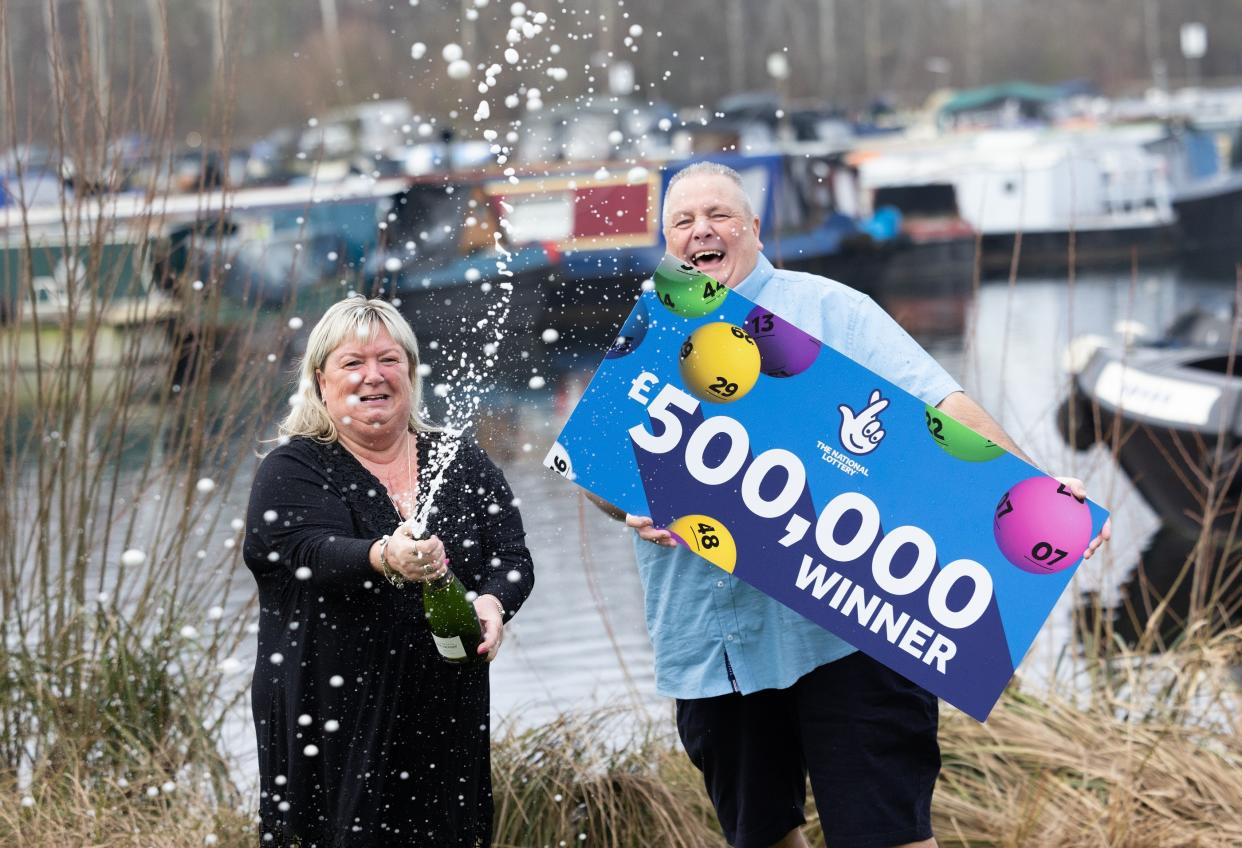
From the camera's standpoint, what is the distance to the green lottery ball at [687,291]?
348cm

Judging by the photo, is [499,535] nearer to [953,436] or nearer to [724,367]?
[724,367]

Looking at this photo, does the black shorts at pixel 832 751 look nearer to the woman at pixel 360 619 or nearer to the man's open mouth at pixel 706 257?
the woman at pixel 360 619

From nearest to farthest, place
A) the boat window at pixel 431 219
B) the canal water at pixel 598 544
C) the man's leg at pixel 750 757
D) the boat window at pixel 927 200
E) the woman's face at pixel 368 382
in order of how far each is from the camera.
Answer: the woman's face at pixel 368 382
the man's leg at pixel 750 757
the canal water at pixel 598 544
the boat window at pixel 431 219
the boat window at pixel 927 200

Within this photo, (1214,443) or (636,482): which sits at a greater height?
(636,482)

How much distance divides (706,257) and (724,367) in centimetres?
25

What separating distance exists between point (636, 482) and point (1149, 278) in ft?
78.1

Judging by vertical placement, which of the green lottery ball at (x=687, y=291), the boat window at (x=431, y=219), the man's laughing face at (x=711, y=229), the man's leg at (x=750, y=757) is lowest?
the man's leg at (x=750, y=757)

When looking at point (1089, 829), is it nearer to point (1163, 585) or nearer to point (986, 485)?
point (986, 485)

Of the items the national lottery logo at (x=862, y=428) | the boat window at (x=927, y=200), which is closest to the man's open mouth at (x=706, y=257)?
the national lottery logo at (x=862, y=428)

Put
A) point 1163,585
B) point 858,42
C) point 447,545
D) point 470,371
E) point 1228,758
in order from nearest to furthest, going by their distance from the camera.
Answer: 1. point 447,545
2. point 470,371
3. point 1228,758
4. point 1163,585
5. point 858,42

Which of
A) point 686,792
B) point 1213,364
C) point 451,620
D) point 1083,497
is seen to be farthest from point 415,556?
point 1213,364

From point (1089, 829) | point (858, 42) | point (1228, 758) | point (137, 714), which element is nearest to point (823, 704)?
point (1089, 829)

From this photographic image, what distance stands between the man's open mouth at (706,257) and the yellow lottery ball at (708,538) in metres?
0.55

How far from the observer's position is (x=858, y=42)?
58.1m
